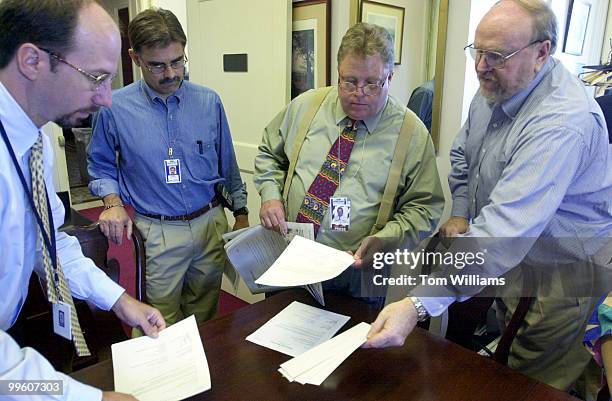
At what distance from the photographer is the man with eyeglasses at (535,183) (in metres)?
1.17

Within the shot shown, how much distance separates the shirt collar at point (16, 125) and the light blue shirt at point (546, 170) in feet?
3.34

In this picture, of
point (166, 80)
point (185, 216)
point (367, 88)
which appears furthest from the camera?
point (185, 216)

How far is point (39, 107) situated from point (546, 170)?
1.24m

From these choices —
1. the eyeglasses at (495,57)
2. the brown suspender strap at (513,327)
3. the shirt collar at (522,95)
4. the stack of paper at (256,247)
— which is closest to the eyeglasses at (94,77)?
the stack of paper at (256,247)

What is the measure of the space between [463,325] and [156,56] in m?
1.46

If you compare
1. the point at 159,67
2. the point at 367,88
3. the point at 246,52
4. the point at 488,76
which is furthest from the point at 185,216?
the point at 246,52

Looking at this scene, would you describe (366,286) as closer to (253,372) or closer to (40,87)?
(253,372)

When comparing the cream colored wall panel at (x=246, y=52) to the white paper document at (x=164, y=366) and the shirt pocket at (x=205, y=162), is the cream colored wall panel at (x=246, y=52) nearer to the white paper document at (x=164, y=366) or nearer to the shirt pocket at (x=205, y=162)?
the shirt pocket at (x=205, y=162)

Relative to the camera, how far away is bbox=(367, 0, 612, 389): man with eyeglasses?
3.84 feet

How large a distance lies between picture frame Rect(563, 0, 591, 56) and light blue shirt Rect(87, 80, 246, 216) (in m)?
2.20

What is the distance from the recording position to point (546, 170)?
1.16m

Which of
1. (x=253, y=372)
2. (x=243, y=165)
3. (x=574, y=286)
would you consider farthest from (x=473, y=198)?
(x=243, y=165)

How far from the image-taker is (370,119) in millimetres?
1587

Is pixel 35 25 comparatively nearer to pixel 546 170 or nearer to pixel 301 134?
pixel 301 134
